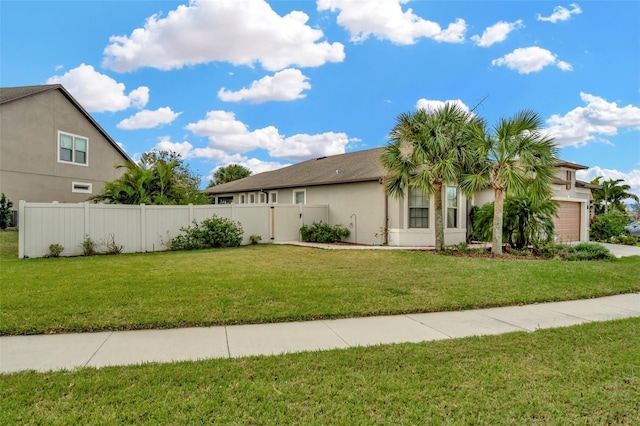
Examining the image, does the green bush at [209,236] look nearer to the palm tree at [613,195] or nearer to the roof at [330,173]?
the roof at [330,173]

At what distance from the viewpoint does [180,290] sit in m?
6.59

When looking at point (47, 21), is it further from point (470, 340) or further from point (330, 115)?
point (470, 340)

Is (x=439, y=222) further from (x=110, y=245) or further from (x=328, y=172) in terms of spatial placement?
(x=110, y=245)

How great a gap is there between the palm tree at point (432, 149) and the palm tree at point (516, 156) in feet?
1.79

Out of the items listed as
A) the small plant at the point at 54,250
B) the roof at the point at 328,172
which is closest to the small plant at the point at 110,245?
the small plant at the point at 54,250

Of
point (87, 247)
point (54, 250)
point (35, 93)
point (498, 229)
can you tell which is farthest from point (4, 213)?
point (498, 229)

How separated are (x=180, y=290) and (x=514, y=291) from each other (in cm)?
632

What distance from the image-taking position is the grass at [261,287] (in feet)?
17.2

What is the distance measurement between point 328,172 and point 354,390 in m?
16.0

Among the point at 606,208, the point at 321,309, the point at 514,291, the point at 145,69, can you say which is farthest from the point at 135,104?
the point at 606,208

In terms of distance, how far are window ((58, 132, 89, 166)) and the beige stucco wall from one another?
0.22 metres

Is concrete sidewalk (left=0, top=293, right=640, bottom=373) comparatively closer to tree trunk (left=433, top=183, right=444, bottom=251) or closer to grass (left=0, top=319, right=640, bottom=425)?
grass (left=0, top=319, right=640, bottom=425)

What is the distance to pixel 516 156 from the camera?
11.8 meters

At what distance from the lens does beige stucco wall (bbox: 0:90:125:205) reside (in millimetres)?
17469
